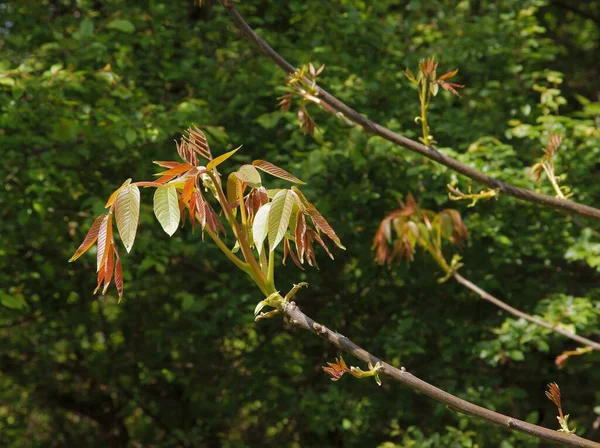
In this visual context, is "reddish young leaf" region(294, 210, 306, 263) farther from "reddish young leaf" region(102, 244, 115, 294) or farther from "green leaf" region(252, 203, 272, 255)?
"reddish young leaf" region(102, 244, 115, 294)

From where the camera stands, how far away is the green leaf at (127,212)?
1.11 metres

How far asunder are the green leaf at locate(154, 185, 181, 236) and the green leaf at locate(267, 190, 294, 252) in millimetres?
132

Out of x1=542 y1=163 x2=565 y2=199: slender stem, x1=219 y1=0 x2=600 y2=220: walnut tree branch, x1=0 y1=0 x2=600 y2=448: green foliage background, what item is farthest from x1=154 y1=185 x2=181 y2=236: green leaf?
x1=0 y1=0 x2=600 y2=448: green foliage background

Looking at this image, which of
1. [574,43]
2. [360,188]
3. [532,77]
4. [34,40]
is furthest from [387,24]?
[574,43]

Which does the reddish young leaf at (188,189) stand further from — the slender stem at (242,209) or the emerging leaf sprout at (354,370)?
the emerging leaf sprout at (354,370)

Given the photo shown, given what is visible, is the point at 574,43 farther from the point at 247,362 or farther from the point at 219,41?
the point at 247,362

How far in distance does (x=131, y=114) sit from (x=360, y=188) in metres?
1.15

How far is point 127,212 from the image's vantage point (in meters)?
1.12

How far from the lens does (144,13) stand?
4.55 metres

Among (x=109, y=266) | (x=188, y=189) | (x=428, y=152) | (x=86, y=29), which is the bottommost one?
(x=86, y=29)

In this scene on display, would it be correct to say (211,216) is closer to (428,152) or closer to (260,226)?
(260,226)

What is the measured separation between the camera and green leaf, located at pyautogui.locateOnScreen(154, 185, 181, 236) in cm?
111

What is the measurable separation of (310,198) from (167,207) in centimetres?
257

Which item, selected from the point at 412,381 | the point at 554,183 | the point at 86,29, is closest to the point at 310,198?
the point at 86,29
